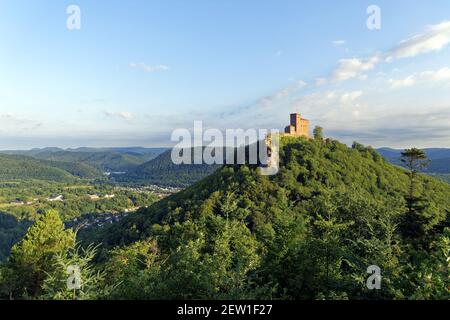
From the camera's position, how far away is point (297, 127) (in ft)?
313

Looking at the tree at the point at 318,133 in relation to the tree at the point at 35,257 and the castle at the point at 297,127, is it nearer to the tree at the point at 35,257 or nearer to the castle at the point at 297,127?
the castle at the point at 297,127

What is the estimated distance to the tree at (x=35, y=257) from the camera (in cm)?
2316

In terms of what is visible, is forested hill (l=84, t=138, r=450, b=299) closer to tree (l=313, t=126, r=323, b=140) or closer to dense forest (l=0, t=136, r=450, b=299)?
dense forest (l=0, t=136, r=450, b=299)

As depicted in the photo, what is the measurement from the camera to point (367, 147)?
101 meters

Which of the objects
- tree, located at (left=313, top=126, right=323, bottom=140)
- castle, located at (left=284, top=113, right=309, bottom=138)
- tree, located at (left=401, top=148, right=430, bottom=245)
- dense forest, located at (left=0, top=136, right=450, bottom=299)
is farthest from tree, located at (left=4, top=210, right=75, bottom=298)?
tree, located at (left=313, top=126, right=323, bottom=140)

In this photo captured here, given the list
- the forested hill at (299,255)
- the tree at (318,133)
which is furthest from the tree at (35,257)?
the tree at (318,133)

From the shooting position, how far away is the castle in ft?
308

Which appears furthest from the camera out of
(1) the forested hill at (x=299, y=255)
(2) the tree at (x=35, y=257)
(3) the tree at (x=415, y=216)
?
(2) the tree at (x=35, y=257)

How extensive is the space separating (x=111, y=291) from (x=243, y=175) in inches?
2626

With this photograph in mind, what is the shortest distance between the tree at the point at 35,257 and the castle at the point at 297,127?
245 ft
